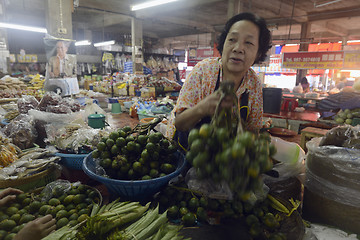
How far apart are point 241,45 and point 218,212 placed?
105 cm

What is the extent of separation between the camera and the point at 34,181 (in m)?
1.51

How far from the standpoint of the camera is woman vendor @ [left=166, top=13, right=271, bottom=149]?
1484 millimetres

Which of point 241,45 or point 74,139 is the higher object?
point 241,45

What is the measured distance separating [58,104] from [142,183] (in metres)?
1.97

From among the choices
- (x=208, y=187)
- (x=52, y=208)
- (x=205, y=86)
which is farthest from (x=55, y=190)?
(x=205, y=86)

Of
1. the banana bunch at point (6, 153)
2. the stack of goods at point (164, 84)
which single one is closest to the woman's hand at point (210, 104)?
the banana bunch at point (6, 153)

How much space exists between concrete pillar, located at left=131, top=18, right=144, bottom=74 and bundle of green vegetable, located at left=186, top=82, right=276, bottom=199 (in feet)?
32.7

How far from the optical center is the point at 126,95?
27.0 ft

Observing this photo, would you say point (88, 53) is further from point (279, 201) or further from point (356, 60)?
point (279, 201)

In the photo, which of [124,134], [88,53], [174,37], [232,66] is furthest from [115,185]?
[174,37]

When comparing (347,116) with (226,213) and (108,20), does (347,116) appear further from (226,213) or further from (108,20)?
(108,20)

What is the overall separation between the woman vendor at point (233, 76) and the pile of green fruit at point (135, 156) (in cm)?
23

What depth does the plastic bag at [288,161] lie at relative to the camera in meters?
1.63

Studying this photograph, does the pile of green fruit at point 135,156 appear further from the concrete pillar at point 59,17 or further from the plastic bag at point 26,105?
the concrete pillar at point 59,17
